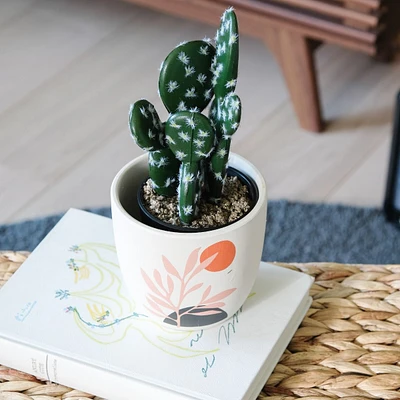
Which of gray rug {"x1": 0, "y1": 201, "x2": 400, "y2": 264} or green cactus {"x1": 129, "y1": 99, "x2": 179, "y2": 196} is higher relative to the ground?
green cactus {"x1": 129, "y1": 99, "x2": 179, "y2": 196}

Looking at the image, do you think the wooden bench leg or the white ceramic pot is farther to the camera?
the wooden bench leg

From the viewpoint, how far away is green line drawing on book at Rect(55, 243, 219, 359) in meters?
0.64

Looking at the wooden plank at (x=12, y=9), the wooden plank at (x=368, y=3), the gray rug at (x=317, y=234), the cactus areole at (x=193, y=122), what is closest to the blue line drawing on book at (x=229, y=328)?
the cactus areole at (x=193, y=122)

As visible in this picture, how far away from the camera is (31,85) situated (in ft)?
5.45

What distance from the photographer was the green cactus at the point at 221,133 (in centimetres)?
55

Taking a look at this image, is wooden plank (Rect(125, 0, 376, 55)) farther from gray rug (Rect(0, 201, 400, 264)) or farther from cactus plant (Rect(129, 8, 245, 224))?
cactus plant (Rect(129, 8, 245, 224))

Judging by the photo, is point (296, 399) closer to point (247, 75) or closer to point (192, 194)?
point (192, 194)

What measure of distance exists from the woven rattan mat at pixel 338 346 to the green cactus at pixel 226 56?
0.25m

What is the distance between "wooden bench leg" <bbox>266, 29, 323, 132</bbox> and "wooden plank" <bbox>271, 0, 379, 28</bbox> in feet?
0.20

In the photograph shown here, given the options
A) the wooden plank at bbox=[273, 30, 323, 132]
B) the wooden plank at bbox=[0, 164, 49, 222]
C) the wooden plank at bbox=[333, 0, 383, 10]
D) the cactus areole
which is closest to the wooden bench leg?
the wooden plank at bbox=[273, 30, 323, 132]

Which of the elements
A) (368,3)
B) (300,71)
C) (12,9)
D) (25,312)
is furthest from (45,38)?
(25,312)

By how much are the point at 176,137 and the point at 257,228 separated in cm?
10

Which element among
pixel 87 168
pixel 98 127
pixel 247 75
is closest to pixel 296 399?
pixel 87 168

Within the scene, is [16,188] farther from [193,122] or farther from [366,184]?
[193,122]
